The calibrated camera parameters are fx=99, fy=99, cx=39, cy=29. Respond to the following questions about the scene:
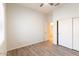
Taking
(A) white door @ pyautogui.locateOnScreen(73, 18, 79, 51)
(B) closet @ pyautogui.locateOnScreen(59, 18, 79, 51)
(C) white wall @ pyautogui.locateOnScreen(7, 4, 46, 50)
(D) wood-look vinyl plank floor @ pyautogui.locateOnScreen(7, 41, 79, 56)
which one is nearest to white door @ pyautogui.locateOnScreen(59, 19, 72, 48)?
(B) closet @ pyautogui.locateOnScreen(59, 18, 79, 51)

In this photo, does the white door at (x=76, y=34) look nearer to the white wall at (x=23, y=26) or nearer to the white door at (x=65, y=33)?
the white door at (x=65, y=33)

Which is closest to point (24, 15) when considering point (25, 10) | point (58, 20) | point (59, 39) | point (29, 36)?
point (25, 10)

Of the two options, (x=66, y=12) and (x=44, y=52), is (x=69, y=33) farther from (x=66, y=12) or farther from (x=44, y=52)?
(x=44, y=52)

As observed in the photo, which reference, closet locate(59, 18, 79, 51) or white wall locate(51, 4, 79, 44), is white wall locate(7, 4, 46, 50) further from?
closet locate(59, 18, 79, 51)

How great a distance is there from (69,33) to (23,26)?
2.33 m

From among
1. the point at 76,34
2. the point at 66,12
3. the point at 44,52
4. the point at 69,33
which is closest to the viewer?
the point at 44,52

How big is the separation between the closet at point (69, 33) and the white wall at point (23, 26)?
5.34 feet

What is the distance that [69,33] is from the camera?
180 inches

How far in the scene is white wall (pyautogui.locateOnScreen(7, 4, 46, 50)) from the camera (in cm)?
438

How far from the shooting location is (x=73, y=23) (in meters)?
4.33

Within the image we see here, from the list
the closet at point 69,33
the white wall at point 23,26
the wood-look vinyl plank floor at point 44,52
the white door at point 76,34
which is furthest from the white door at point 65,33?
the white wall at point 23,26

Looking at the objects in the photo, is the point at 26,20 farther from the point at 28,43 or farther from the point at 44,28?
the point at 44,28

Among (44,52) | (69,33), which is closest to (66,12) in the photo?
(69,33)

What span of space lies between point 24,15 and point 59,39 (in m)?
2.30
